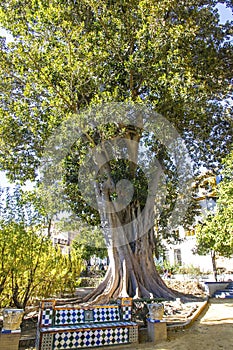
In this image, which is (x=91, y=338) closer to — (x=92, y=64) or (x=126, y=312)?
(x=126, y=312)

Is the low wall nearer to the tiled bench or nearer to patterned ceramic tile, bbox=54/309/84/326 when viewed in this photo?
the tiled bench

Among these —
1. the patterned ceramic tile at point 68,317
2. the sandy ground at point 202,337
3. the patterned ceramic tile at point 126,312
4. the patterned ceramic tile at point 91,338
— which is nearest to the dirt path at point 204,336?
the sandy ground at point 202,337

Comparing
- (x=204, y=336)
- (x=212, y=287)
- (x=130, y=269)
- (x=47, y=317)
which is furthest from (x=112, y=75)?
(x=212, y=287)

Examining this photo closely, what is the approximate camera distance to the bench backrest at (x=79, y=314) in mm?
5094

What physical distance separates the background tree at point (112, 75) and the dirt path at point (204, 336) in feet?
8.19

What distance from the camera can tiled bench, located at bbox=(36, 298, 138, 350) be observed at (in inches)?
195

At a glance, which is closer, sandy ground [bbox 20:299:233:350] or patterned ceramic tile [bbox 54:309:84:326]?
patterned ceramic tile [bbox 54:309:84:326]

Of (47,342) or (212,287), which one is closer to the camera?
(47,342)

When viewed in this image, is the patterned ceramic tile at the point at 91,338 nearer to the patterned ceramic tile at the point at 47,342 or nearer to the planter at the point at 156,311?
the patterned ceramic tile at the point at 47,342

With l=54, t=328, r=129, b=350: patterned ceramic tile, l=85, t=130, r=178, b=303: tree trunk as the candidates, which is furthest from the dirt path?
l=85, t=130, r=178, b=303: tree trunk

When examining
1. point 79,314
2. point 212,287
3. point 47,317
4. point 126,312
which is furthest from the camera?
point 212,287

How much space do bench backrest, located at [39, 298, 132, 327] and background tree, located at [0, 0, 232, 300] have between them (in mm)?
3766

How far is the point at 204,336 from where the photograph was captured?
6.13 meters

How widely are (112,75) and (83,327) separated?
804 cm
